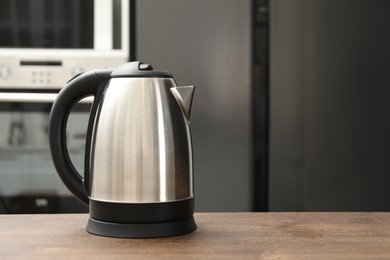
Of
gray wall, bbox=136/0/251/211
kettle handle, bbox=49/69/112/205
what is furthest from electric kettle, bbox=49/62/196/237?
gray wall, bbox=136/0/251/211

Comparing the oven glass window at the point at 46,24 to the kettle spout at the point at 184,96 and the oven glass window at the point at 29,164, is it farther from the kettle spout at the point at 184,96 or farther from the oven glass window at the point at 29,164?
the kettle spout at the point at 184,96

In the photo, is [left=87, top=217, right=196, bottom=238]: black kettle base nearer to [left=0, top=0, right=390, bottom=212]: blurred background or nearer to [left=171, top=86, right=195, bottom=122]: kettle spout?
[left=171, top=86, right=195, bottom=122]: kettle spout

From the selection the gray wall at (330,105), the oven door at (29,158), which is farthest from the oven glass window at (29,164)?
the gray wall at (330,105)

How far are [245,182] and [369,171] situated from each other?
0.39 meters

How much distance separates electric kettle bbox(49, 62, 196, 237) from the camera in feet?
2.89

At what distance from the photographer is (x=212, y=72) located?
1.96 meters

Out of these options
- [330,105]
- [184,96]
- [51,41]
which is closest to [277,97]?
[330,105]

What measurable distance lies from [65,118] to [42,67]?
3.54ft

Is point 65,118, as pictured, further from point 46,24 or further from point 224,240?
point 46,24

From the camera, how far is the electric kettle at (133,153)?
0.88 m

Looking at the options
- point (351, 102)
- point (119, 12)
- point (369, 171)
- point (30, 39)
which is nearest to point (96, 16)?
point (119, 12)

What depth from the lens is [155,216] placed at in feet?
2.89

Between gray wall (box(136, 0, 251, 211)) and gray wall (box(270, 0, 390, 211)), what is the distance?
96mm

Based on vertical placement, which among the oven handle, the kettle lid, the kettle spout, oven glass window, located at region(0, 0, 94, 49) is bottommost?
the oven handle
